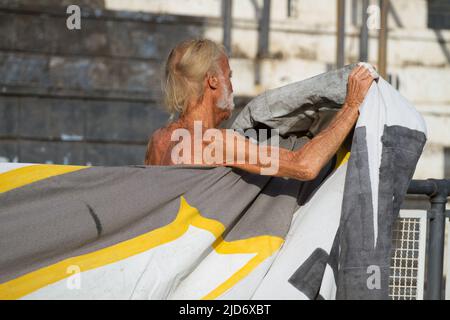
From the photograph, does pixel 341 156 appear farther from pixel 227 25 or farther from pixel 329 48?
pixel 329 48

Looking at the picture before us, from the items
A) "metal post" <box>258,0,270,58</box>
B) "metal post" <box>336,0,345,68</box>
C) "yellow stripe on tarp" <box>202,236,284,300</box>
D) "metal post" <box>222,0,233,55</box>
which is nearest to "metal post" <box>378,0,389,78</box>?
"metal post" <box>336,0,345,68</box>

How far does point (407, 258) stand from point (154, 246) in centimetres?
126

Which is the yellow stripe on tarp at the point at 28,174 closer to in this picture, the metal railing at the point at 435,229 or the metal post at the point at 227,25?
the metal railing at the point at 435,229

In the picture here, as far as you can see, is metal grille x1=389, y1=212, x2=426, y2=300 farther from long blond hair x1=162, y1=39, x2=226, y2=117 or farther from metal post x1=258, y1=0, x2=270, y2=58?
metal post x1=258, y1=0, x2=270, y2=58

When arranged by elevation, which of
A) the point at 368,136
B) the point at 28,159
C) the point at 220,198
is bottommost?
the point at 28,159

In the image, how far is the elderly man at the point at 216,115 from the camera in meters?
3.47

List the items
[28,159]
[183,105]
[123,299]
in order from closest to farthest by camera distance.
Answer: [123,299]
[183,105]
[28,159]

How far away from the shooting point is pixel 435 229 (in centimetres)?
400

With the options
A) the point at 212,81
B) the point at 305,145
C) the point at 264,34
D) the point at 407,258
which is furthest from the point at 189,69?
the point at 264,34

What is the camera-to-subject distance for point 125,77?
9.91 m

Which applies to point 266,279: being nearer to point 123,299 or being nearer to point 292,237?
point 292,237

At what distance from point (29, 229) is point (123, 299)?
1.53 ft

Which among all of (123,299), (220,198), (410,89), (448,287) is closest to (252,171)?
(220,198)

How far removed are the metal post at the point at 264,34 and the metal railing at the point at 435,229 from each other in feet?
20.5
